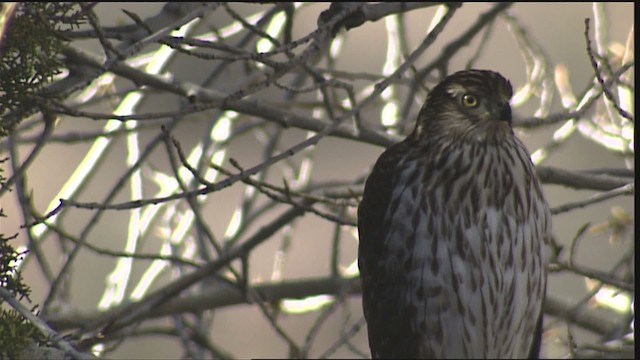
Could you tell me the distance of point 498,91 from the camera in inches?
162

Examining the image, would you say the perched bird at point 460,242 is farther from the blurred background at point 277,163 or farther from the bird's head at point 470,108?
the blurred background at point 277,163

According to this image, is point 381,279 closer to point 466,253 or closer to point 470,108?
point 466,253

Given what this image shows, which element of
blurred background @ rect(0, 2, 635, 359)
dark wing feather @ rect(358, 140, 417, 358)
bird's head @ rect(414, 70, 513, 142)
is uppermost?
blurred background @ rect(0, 2, 635, 359)

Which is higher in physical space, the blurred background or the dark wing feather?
the blurred background

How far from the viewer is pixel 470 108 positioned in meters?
4.25

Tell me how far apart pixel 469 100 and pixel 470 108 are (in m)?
0.03

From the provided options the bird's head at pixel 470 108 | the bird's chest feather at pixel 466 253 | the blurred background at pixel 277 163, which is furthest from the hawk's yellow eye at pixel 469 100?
the blurred background at pixel 277 163

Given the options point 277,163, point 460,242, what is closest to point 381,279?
point 460,242

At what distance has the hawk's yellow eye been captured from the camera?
4.21m

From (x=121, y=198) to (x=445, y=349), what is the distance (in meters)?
5.39

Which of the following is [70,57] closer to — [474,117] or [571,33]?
[474,117]

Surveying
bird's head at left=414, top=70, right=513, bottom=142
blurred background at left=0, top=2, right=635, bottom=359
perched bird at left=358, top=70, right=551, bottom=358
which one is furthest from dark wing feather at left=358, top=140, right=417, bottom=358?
blurred background at left=0, top=2, right=635, bottom=359

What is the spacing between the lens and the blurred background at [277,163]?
528 centimetres

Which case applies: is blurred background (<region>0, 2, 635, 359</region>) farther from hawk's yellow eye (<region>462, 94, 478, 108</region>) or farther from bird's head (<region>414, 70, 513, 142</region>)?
hawk's yellow eye (<region>462, 94, 478, 108</region>)
